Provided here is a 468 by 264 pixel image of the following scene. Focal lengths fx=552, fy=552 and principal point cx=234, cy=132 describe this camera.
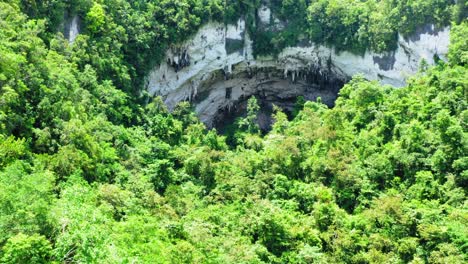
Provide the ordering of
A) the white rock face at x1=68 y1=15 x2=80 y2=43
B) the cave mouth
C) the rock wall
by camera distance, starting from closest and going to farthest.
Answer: the rock wall
the white rock face at x1=68 y1=15 x2=80 y2=43
the cave mouth

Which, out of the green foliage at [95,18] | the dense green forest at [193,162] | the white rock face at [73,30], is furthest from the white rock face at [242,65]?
the white rock face at [73,30]

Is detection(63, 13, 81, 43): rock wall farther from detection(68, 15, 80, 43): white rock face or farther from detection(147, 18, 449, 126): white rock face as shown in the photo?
detection(147, 18, 449, 126): white rock face

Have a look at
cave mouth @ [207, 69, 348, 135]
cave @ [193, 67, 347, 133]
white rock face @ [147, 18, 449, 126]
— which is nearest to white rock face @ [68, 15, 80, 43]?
white rock face @ [147, 18, 449, 126]

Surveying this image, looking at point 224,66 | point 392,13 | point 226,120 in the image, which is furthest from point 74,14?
point 392,13

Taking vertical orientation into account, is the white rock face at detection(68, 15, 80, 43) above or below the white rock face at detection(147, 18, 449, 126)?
above

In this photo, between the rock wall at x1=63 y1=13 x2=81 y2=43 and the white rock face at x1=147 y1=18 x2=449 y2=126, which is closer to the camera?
the rock wall at x1=63 y1=13 x2=81 y2=43

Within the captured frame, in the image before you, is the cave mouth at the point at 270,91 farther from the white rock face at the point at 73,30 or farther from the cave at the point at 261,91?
the white rock face at the point at 73,30

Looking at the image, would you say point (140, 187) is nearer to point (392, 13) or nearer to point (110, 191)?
point (110, 191)

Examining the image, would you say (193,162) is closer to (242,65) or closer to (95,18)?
(95,18)
